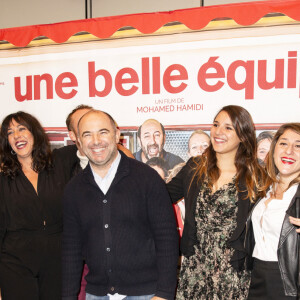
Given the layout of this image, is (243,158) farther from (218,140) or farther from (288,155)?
(288,155)

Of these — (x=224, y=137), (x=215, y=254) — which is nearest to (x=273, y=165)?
(x=224, y=137)

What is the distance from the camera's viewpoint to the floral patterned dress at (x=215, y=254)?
2070 millimetres

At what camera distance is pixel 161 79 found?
3.03 m

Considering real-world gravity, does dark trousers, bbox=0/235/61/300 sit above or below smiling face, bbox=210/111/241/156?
below

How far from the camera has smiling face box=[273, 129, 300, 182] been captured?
1.96 m

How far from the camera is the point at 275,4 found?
2693 millimetres

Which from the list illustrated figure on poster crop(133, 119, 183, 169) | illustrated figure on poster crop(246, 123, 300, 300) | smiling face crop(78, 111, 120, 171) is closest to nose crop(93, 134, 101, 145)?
smiling face crop(78, 111, 120, 171)

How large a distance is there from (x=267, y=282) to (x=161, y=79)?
1.88m

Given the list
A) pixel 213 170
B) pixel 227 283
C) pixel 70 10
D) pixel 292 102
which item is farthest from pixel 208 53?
pixel 227 283

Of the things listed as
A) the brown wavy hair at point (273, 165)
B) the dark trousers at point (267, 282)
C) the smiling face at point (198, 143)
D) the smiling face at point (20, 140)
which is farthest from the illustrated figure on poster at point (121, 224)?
the smiling face at point (198, 143)

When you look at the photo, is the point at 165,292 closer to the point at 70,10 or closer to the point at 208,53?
the point at 208,53

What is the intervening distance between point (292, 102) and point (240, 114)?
2.62ft

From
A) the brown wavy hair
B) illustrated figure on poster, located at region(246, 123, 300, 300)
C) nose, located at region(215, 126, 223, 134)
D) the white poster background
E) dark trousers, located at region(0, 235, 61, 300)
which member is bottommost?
dark trousers, located at region(0, 235, 61, 300)

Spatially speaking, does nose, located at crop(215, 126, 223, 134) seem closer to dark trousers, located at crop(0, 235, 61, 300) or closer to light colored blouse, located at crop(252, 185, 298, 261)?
light colored blouse, located at crop(252, 185, 298, 261)
